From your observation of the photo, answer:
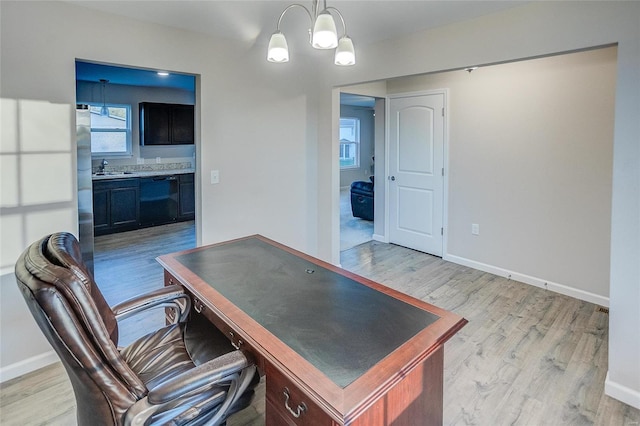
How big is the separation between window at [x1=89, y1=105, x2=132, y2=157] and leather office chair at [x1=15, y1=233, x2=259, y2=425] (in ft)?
18.5

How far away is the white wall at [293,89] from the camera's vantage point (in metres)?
2.04

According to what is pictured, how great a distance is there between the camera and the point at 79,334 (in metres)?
1.04

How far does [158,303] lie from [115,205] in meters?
4.79

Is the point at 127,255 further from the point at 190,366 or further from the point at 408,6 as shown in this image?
the point at 408,6

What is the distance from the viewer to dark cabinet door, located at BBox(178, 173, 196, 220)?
21.8ft

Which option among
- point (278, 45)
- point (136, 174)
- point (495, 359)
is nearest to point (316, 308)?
point (278, 45)

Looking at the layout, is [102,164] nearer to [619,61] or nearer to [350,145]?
[350,145]

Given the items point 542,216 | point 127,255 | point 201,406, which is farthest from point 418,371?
point 127,255

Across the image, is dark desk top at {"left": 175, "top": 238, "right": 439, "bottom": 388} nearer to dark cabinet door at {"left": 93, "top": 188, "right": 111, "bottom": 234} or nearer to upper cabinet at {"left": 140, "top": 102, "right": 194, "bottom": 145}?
dark cabinet door at {"left": 93, "top": 188, "right": 111, "bottom": 234}

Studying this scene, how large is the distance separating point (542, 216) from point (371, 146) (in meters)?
7.81

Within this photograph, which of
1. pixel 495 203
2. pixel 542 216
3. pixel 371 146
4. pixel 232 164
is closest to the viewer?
pixel 232 164

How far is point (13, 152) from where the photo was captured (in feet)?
Result: 7.26

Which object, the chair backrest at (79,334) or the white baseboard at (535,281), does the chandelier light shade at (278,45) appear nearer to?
the chair backrest at (79,334)

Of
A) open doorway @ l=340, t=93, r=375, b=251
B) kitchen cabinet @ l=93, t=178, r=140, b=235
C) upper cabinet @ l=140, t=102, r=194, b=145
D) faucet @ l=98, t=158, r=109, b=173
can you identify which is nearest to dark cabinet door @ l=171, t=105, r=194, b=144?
upper cabinet @ l=140, t=102, r=194, b=145
